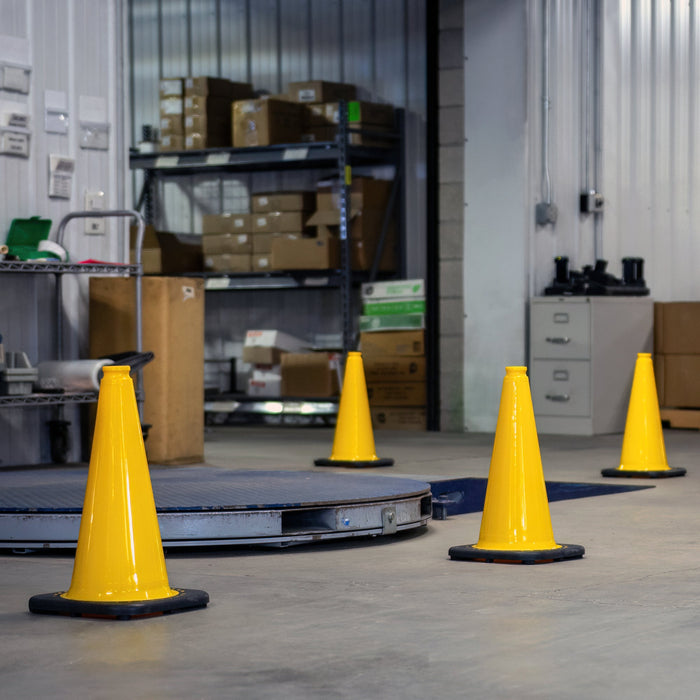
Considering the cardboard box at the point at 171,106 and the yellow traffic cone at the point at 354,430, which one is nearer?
the yellow traffic cone at the point at 354,430

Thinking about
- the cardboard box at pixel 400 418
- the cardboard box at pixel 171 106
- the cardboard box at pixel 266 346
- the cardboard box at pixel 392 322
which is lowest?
the cardboard box at pixel 400 418

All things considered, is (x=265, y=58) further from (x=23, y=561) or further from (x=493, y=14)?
(x=23, y=561)

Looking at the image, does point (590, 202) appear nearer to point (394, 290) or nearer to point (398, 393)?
point (394, 290)

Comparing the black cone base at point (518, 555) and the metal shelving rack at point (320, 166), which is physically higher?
the metal shelving rack at point (320, 166)

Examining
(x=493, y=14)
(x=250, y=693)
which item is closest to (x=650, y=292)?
(x=493, y=14)

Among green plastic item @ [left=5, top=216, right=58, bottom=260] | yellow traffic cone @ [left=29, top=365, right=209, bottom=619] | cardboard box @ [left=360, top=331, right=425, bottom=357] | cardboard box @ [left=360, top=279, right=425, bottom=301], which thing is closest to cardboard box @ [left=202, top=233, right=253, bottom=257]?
cardboard box @ [left=360, top=279, right=425, bottom=301]

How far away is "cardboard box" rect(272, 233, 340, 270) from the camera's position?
40.1 ft

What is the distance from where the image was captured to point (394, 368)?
12.1 meters

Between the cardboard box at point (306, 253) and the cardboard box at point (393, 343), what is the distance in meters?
0.70

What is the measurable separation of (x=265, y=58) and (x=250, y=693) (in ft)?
37.7

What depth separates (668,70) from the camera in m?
12.9

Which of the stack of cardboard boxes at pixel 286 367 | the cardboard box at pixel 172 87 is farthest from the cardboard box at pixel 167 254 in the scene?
the cardboard box at pixel 172 87

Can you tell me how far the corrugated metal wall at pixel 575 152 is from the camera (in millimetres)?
11586

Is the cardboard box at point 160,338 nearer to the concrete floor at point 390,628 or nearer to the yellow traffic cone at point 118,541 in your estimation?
the concrete floor at point 390,628
